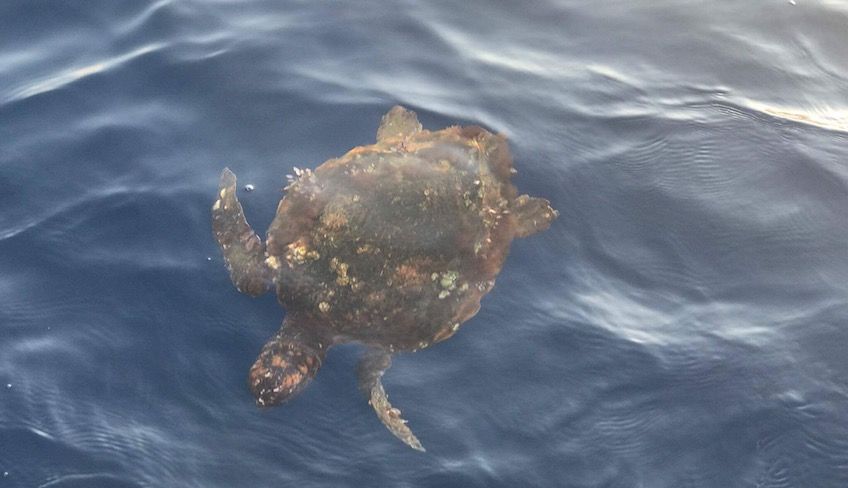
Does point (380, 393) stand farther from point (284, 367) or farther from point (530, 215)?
point (530, 215)

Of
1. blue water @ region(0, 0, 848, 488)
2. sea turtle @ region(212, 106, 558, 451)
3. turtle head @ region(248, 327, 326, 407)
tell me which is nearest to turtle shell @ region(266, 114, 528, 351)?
sea turtle @ region(212, 106, 558, 451)

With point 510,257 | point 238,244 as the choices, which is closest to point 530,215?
point 510,257

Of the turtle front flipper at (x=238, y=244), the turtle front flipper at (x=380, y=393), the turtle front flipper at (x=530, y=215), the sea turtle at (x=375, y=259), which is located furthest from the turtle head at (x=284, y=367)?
the turtle front flipper at (x=530, y=215)

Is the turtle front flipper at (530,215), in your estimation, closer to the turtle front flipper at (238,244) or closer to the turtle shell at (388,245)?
the turtle shell at (388,245)

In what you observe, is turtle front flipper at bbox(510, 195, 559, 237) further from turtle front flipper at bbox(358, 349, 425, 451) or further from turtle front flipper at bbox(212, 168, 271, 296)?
turtle front flipper at bbox(212, 168, 271, 296)

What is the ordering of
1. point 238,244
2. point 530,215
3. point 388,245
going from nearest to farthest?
point 388,245, point 238,244, point 530,215

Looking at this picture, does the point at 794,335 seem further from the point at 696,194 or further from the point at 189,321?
the point at 189,321
